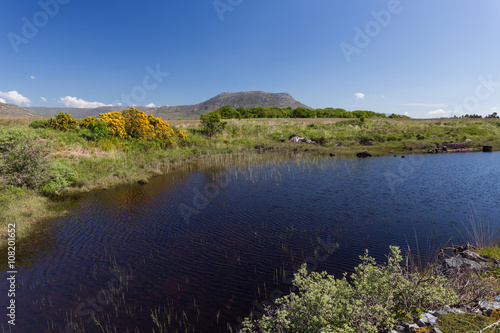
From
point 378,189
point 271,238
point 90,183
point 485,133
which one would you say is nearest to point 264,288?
point 271,238

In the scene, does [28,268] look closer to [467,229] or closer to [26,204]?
[26,204]

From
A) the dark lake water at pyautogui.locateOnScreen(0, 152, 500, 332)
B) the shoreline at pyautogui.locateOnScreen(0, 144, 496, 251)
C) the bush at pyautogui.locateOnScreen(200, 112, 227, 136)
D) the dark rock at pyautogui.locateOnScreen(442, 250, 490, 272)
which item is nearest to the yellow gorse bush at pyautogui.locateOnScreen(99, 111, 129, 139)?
the shoreline at pyautogui.locateOnScreen(0, 144, 496, 251)

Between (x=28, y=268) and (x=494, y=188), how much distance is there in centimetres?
2868

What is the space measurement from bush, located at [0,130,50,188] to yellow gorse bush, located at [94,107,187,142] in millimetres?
16998

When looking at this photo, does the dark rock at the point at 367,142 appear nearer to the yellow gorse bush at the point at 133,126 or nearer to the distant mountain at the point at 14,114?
the yellow gorse bush at the point at 133,126

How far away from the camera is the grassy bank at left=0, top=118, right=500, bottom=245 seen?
15.9 metres

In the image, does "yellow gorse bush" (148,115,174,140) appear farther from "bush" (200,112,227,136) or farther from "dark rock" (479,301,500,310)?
"dark rock" (479,301,500,310)

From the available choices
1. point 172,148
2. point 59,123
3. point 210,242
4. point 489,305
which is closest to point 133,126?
point 172,148

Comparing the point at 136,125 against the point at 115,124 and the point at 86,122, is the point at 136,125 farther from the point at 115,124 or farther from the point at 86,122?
the point at 86,122

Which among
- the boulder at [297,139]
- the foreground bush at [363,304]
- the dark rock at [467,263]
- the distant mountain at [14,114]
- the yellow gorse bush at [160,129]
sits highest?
the distant mountain at [14,114]

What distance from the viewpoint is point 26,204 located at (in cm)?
1489

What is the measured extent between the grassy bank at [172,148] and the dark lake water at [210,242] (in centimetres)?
214

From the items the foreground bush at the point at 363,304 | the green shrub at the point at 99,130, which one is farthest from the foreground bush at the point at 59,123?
the foreground bush at the point at 363,304

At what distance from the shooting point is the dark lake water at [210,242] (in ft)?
26.2
